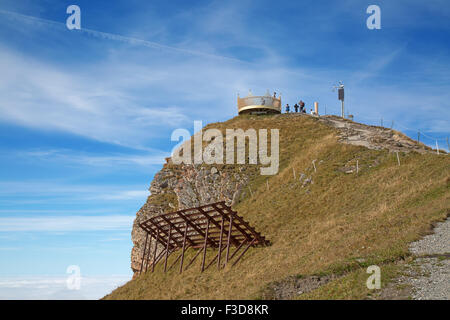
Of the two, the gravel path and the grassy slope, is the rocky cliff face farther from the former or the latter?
the gravel path

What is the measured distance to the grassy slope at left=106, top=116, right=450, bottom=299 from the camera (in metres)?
20.1

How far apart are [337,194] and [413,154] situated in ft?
28.5

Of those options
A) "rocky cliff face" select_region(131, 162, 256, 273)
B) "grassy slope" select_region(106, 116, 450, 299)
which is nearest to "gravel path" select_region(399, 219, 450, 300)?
"grassy slope" select_region(106, 116, 450, 299)

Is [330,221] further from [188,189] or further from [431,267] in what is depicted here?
[188,189]

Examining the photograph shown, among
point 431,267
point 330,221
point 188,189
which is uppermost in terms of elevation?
point 188,189

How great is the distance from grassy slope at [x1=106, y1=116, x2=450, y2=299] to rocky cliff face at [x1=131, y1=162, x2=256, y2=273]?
10.2 feet

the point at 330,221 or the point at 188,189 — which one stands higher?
the point at 188,189

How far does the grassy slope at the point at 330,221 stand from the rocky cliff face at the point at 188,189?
3113 mm

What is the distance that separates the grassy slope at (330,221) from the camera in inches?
791

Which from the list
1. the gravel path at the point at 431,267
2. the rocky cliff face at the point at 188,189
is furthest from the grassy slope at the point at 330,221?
the rocky cliff face at the point at 188,189

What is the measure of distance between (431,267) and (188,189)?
38.4 meters

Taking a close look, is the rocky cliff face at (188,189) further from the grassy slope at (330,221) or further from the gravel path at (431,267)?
the gravel path at (431,267)

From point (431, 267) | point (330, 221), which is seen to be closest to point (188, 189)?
point (330, 221)

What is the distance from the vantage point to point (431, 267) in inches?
653
